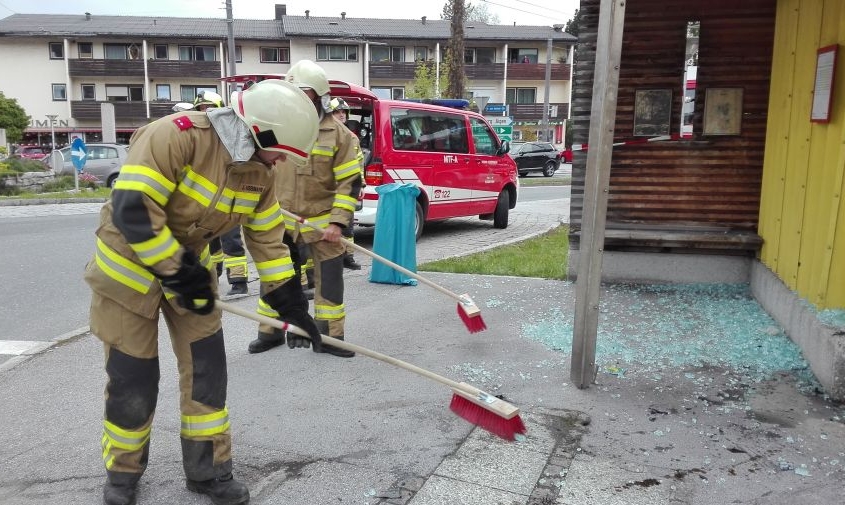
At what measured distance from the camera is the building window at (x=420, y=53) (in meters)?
47.5

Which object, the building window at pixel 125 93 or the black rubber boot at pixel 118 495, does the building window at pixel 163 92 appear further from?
the black rubber boot at pixel 118 495

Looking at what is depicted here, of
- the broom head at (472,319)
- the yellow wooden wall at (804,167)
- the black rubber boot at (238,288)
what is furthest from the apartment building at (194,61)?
the broom head at (472,319)

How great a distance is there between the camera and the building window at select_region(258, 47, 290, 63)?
45.8 metres

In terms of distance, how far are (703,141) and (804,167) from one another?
1710 mm

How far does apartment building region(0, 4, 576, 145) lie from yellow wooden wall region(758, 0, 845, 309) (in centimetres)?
3857

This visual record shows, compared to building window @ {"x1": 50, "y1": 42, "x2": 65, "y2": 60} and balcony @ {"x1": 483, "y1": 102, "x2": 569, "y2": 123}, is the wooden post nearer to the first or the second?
balcony @ {"x1": 483, "y1": 102, "x2": 569, "y2": 123}

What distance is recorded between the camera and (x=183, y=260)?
2.72 metres

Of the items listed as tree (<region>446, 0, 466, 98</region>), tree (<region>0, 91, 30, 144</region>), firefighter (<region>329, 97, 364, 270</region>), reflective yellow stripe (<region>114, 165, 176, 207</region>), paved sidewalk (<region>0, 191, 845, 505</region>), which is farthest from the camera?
tree (<region>0, 91, 30, 144</region>)

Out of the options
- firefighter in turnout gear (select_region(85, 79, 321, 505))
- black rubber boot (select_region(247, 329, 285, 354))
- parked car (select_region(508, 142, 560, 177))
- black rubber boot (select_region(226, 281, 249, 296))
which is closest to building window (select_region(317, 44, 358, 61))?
parked car (select_region(508, 142, 560, 177))

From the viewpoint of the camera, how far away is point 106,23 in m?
47.5

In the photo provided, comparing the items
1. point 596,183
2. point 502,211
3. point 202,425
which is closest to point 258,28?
point 502,211

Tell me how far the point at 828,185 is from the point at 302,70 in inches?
146

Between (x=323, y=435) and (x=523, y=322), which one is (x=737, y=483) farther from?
(x=523, y=322)

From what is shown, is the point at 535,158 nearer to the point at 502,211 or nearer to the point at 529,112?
the point at 529,112
